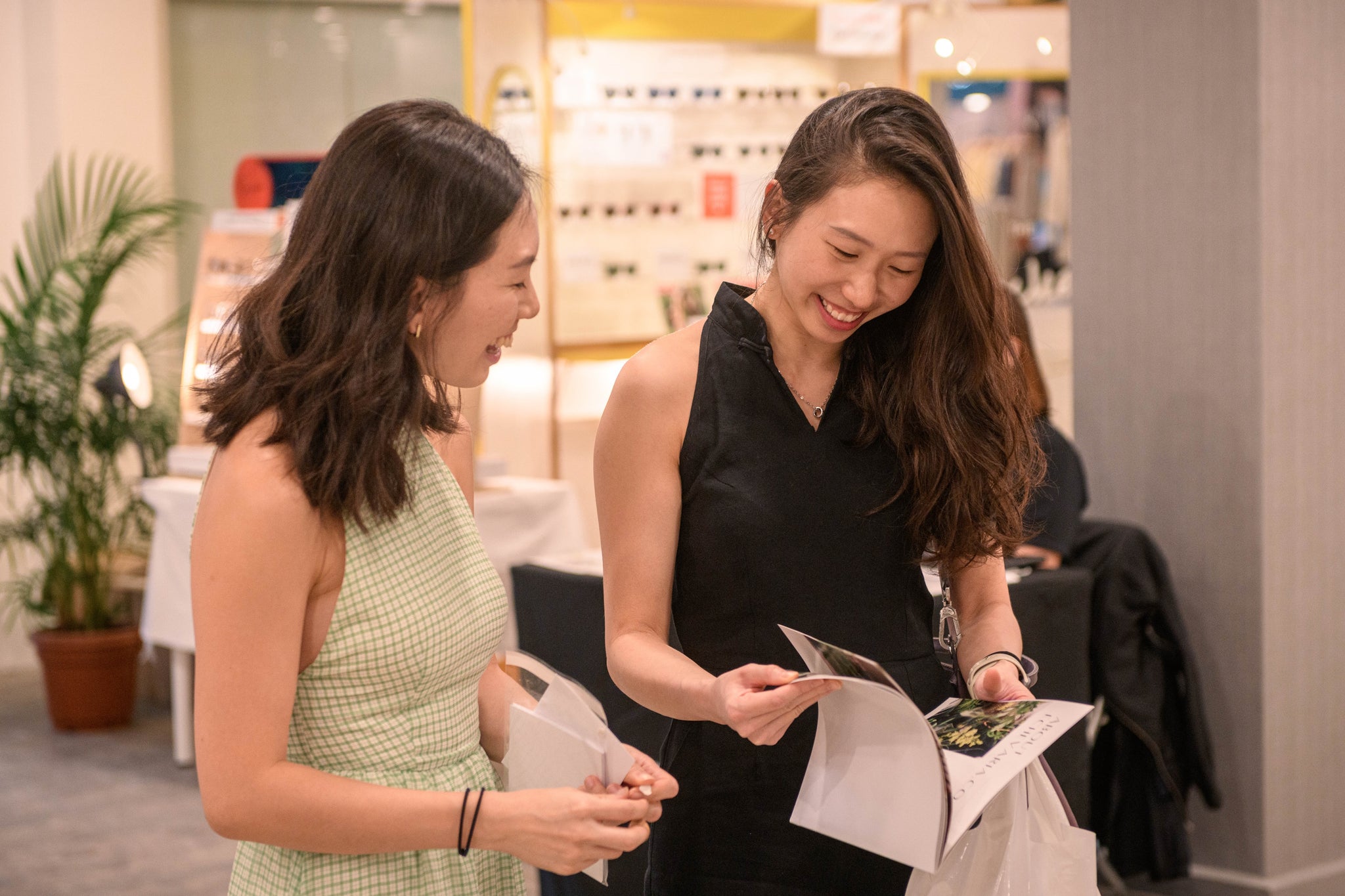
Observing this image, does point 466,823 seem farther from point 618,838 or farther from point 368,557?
point 368,557

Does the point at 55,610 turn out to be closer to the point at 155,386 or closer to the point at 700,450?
the point at 155,386

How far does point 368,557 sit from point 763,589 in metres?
0.46

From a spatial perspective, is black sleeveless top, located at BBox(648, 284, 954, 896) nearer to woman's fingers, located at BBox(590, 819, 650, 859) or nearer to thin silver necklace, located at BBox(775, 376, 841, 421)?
thin silver necklace, located at BBox(775, 376, 841, 421)

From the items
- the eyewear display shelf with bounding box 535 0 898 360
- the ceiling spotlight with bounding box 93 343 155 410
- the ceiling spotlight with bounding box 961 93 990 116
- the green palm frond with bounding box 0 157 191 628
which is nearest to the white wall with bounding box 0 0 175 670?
the green palm frond with bounding box 0 157 191 628

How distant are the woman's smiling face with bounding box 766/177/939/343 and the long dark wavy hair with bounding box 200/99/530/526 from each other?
1.23 feet

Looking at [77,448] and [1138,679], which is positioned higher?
[77,448]

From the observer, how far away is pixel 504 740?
1479 millimetres

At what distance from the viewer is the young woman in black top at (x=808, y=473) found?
150cm

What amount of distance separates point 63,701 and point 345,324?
4.92 meters

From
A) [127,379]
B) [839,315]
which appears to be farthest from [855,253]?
[127,379]

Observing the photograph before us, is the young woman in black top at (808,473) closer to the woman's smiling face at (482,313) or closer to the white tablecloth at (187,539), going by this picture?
the woman's smiling face at (482,313)

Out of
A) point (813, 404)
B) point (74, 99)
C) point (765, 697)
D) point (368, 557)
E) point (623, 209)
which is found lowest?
point (765, 697)

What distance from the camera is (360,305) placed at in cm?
124

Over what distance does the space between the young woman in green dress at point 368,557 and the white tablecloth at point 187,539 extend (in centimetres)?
338
